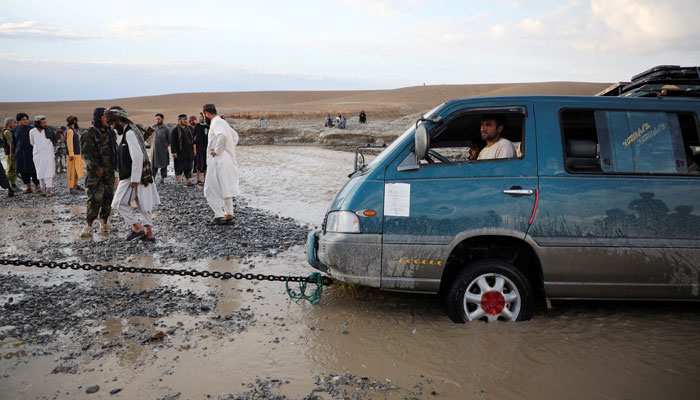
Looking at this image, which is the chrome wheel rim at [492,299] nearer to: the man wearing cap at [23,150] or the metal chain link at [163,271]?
the metal chain link at [163,271]

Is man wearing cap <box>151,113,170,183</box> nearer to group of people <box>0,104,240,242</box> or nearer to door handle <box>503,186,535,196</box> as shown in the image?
group of people <box>0,104,240,242</box>

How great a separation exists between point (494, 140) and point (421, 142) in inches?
42.0

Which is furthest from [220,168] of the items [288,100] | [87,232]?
[288,100]

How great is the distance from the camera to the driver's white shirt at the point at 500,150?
15.8 feet

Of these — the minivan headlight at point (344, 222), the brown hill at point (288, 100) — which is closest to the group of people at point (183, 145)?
the minivan headlight at point (344, 222)

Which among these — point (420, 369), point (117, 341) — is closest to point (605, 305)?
point (420, 369)

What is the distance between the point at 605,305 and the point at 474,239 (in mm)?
1894

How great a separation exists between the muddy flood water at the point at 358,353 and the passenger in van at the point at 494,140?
5.35ft

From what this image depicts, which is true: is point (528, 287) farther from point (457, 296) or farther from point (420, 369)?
point (420, 369)

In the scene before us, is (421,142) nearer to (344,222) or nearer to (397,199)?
(397,199)

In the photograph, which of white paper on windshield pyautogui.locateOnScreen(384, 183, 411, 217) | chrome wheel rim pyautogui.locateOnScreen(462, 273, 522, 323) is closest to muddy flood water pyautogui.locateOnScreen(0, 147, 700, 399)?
chrome wheel rim pyautogui.locateOnScreen(462, 273, 522, 323)

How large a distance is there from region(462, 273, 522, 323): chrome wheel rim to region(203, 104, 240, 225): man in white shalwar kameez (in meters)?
5.63

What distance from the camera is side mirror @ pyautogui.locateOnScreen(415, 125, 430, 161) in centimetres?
438

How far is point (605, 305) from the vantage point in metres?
5.32
